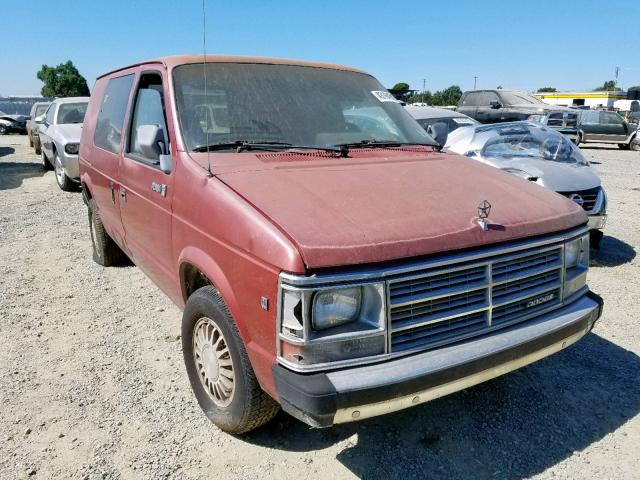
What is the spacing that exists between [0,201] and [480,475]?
389 inches

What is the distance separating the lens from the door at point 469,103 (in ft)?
59.7

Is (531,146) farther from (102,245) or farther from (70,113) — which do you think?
(70,113)

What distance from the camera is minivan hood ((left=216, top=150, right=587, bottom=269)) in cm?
212

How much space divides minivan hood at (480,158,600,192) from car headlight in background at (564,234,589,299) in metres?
2.94

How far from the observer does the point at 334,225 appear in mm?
2189

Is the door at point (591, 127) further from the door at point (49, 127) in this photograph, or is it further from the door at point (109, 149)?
the door at point (109, 149)

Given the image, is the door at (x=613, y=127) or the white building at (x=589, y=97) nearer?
the door at (x=613, y=127)

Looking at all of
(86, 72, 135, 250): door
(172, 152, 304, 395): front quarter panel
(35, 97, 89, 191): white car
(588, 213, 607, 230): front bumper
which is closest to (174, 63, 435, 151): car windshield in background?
(172, 152, 304, 395): front quarter panel

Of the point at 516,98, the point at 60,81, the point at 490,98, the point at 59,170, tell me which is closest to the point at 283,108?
the point at 59,170

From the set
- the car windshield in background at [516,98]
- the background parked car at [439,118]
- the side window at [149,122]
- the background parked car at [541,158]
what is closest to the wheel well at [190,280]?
the side window at [149,122]

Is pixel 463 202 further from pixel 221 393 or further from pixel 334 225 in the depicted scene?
pixel 221 393

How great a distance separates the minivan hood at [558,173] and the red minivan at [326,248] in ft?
8.58

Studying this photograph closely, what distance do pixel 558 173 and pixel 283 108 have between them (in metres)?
3.95

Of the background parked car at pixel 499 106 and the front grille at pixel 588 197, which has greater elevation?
the background parked car at pixel 499 106
